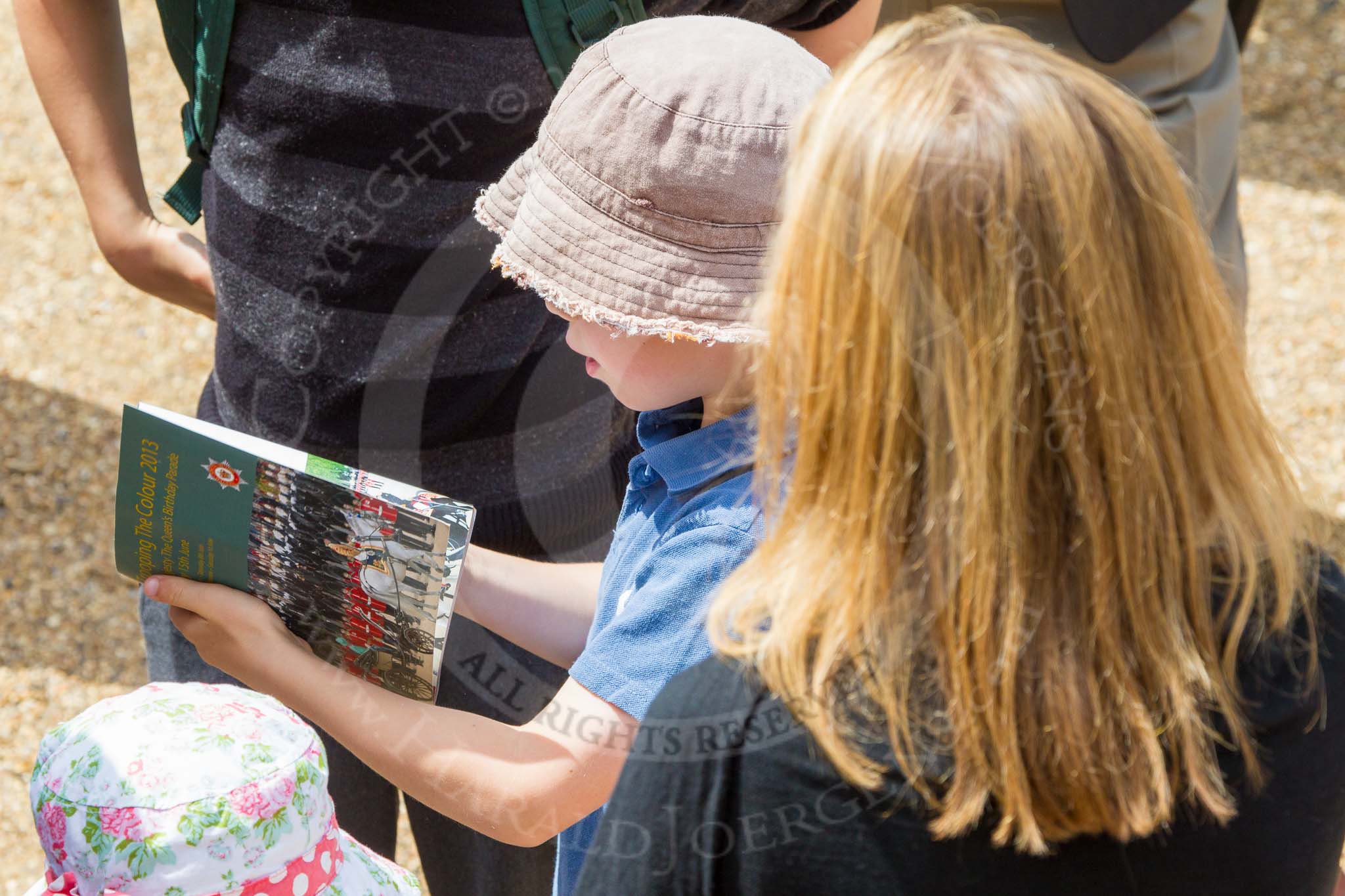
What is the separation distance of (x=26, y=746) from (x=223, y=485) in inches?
85.2

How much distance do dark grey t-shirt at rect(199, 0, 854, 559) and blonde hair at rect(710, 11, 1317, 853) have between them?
680 mm

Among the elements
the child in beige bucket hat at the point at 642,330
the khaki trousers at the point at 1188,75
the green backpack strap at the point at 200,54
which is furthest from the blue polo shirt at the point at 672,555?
the khaki trousers at the point at 1188,75

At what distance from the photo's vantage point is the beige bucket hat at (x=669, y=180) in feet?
3.46

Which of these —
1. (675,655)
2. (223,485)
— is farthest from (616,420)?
(675,655)

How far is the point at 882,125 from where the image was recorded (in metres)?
0.81

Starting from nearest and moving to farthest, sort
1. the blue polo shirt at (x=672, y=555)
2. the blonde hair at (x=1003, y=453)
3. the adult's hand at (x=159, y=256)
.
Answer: the blonde hair at (x=1003, y=453)
the blue polo shirt at (x=672, y=555)
the adult's hand at (x=159, y=256)

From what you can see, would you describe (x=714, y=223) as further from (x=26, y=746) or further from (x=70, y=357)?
(x=70, y=357)

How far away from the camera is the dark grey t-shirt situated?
140 centimetres

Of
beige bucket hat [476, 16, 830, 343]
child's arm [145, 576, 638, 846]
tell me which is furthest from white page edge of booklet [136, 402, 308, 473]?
beige bucket hat [476, 16, 830, 343]

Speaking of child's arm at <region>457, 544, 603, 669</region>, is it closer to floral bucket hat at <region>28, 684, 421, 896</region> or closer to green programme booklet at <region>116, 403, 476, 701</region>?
green programme booklet at <region>116, 403, 476, 701</region>

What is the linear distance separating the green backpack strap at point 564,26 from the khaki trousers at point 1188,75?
1260mm

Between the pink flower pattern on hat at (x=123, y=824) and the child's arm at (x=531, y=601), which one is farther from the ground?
the pink flower pattern on hat at (x=123, y=824)

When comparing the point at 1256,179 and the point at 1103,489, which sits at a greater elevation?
the point at 1103,489

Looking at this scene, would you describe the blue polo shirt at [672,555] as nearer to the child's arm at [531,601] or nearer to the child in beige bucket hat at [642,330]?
the child in beige bucket hat at [642,330]
